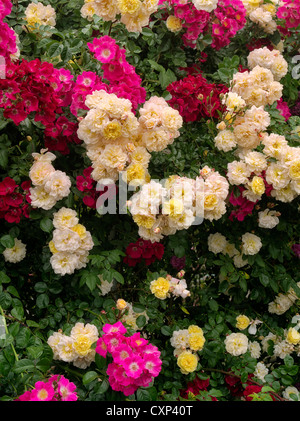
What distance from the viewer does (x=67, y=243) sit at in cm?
178

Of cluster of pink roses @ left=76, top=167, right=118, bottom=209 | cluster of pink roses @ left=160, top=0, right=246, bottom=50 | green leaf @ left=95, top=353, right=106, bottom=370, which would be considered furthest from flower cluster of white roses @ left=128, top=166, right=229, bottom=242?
cluster of pink roses @ left=160, top=0, right=246, bottom=50

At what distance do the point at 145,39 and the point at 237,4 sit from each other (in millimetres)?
450

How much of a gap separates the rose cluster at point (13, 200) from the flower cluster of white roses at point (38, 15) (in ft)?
2.27

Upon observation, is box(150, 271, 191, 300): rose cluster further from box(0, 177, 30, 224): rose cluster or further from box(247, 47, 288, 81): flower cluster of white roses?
box(247, 47, 288, 81): flower cluster of white roses

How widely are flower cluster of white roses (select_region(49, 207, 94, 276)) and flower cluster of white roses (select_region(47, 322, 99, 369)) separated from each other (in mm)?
213

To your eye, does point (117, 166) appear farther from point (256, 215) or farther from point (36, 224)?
point (256, 215)

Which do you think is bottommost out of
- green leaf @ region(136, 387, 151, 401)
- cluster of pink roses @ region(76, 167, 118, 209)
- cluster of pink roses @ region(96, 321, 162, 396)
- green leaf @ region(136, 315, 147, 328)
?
green leaf @ region(136, 315, 147, 328)

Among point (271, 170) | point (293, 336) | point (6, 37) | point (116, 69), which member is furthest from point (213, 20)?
point (293, 336)

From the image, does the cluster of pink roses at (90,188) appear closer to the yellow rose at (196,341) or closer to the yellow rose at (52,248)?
the yellow rose at (52,248)

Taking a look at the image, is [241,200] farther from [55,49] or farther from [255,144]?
[55,49]

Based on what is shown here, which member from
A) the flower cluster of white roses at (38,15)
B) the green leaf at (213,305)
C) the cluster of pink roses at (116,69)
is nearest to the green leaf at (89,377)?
the green leaf at (213,305)

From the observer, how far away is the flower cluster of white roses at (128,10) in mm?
1801

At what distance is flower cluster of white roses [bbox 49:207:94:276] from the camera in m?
1.78

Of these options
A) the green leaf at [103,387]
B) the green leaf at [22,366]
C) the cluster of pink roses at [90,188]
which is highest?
the cluster of pink roses at [90,188]
